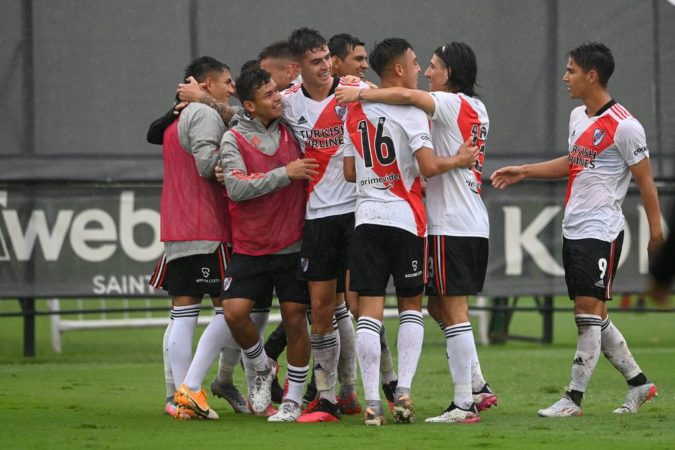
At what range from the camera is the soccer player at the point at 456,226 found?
6301mm

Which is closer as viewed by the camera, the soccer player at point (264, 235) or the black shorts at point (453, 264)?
the black shorts at point (453, 264)

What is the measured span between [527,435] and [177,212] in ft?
7.89

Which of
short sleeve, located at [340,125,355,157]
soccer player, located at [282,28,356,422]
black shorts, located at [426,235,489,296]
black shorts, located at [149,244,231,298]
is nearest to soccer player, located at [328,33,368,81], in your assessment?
soccer player, located at [282,28,356,422]

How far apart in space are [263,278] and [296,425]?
86 cm

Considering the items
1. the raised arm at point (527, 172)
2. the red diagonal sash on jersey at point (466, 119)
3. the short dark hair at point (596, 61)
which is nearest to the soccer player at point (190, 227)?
the red diagonal sash on jersey at point (466, 119)

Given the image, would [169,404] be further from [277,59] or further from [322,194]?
[277,59]

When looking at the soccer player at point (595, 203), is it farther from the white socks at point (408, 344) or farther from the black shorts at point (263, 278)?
the black shorts at point (263, 278)

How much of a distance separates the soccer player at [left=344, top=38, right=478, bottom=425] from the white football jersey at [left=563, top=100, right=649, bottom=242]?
36.1 inches

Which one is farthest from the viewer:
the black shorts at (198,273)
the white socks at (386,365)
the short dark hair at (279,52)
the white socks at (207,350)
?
the short dark hair at (279,52)

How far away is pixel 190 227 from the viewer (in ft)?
22.3

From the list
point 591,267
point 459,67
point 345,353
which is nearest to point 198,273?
point 345,353

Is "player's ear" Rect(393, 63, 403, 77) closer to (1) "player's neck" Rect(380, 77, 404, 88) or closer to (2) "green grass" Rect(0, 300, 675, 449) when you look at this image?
(1) "player's neck" Rect(380, 77, 404, 88)

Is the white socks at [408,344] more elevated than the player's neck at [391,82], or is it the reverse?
the player's neck at [391,82]

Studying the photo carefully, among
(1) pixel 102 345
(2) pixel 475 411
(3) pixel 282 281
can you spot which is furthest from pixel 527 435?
(1) pixel 102 345
